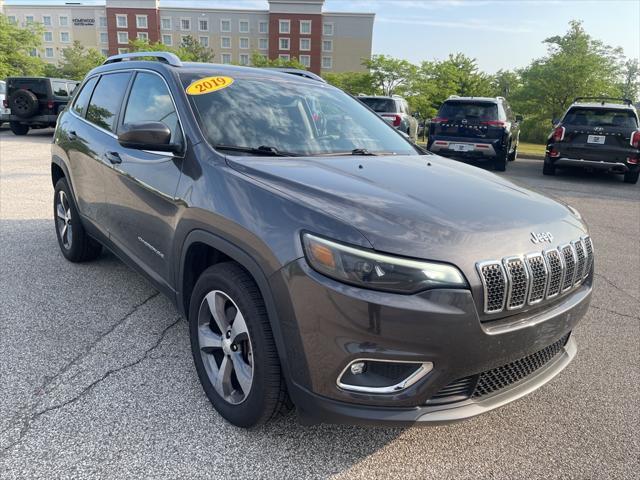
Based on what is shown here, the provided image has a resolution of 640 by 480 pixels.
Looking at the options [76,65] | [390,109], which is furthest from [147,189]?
[76,65]

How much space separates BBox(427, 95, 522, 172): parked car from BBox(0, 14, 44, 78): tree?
1245 inches

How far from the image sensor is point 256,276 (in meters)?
2.05

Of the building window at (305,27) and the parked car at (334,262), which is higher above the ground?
the building window at (305,27)

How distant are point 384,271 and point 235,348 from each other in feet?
2.97

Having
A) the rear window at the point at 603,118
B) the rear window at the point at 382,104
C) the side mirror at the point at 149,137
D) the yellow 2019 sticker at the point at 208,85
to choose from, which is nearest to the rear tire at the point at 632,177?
the rear window at the point at 603,118

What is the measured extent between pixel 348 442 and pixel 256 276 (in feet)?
3.06

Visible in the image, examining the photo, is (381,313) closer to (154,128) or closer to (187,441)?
(187,441)

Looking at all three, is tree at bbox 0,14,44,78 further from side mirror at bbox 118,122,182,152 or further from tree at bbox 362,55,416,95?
side mirror at bbox 118,122,182,152

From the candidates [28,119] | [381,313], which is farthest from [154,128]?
[28,119]

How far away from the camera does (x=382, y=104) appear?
1480 centimetres

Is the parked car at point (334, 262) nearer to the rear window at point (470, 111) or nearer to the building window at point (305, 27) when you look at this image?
the rear window at point (470, 111)

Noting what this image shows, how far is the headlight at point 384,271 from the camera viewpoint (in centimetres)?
180

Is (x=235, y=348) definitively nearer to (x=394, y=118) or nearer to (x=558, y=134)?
(x=558, y=134)

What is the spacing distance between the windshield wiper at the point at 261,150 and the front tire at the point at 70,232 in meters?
2.29
